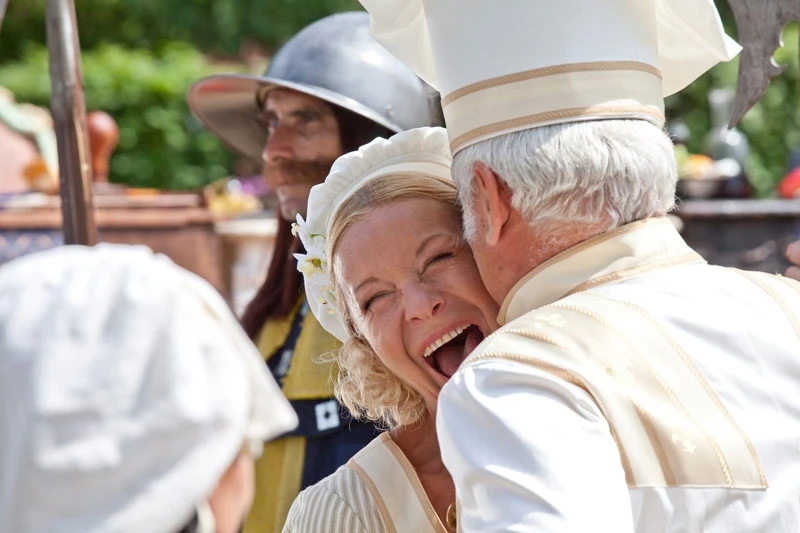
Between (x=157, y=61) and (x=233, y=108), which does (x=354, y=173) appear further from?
(x=157, y=61)

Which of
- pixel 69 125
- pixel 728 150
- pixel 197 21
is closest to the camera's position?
pixel 69 125

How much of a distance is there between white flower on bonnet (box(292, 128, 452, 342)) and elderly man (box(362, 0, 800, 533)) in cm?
25

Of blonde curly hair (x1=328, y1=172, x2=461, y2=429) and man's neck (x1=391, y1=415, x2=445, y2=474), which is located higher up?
blonde curly hair (x1=328, y1=172, x2=461, y2=429)

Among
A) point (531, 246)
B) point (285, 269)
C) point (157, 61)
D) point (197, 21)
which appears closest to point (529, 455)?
point (531, 246)

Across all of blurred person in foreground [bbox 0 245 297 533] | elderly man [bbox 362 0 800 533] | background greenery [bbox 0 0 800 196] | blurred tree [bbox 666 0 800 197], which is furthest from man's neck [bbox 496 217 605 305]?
blurred tree [bbox 666 0 800 197]

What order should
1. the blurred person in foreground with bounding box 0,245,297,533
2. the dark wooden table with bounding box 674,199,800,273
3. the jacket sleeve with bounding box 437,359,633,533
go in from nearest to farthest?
the blurred person in foreground with bounding box 0,245,297,533 → the jacket sleeve with bounding box 437,359,633,533 → the dark wooden table with bounding box 674,199,800,273

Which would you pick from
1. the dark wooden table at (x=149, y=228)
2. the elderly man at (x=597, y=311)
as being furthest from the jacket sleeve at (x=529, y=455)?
the dark wooden table at (x=149, y=228)

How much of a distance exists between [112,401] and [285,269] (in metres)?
2.51

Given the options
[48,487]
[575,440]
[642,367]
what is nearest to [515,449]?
[575,440]

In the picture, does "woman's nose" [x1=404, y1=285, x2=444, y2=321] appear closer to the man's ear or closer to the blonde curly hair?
the blonde curly hair

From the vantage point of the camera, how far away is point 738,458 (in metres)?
1.51

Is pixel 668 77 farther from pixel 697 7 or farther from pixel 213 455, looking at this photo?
pixel 213 455

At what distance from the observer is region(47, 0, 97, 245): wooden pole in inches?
119

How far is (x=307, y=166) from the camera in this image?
11.4ft
